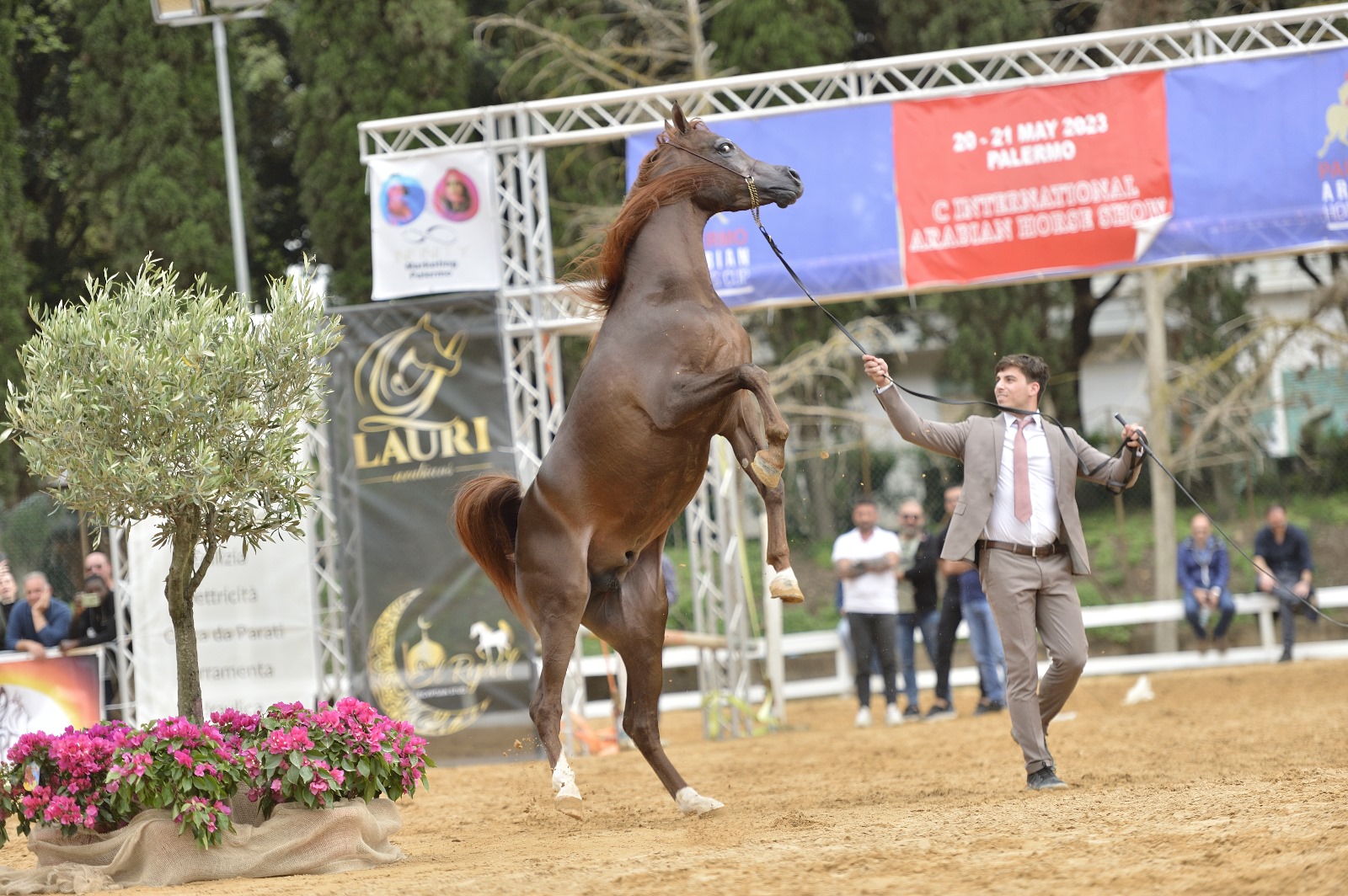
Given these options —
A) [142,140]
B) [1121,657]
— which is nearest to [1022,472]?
[1121,657]

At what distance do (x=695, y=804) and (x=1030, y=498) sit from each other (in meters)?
2.14

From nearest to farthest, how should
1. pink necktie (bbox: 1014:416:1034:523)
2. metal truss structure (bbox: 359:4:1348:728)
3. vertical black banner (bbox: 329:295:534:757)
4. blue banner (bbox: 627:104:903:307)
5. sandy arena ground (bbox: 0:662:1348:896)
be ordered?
sandy arena ground (bbox: 0:662:1348:896), pink necktie (bbox: 1014:416:1034:523), metal truss structure (bbox: 359:4:1348:728), blue banner (bbox: 627:104:903:307), vertical black banner (bbox: 329:295:534:757)

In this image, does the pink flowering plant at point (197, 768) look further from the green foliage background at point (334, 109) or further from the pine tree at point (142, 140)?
the pine tree at point (142, 140)

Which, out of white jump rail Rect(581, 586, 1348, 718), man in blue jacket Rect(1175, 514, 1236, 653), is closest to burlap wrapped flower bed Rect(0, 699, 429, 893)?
white jump rail Rect(581, 586, 1348, 718)

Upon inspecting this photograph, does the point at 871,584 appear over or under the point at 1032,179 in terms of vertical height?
under

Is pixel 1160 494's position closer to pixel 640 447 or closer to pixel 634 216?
pixel 634 216

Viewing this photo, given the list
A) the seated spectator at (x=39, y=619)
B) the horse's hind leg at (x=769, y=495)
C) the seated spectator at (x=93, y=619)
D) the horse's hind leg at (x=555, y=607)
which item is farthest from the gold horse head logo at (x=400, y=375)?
the horse's hind leg at (x=769, y=495)

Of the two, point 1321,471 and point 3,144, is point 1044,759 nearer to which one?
point 1321,471

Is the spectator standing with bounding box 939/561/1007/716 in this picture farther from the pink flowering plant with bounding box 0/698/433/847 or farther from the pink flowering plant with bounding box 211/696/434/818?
the pink flowering plant with bounding box 0/698/433/847

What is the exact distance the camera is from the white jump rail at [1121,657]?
50.5 ft

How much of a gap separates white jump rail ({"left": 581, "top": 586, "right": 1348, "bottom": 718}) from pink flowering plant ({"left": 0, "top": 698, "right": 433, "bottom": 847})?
366 inches

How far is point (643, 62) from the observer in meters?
21.4

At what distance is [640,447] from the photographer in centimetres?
610

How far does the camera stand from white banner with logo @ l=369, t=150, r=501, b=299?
10789mm
